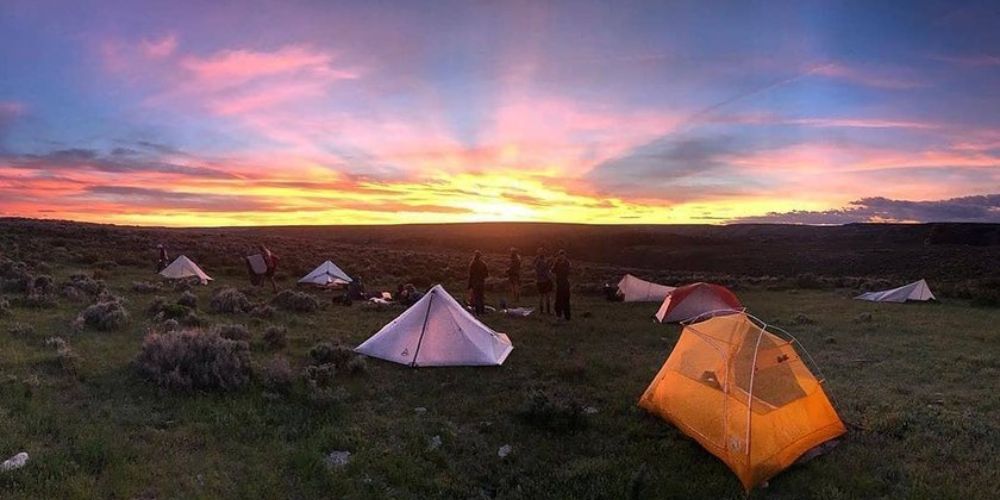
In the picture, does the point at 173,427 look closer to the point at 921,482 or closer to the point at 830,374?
the point at 921,482

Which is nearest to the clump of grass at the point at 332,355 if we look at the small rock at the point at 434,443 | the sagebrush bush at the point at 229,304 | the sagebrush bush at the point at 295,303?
the small rock at the point at 434,443

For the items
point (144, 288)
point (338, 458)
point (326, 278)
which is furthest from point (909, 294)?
point (144, 288)

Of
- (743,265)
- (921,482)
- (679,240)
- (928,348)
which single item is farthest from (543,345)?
(679,240)

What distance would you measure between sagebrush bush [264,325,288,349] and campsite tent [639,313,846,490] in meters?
8.63

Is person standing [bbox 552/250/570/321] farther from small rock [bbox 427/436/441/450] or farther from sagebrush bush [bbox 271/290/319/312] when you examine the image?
small rock [bbox 427/436/441/450]

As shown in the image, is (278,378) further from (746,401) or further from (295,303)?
(295,303)

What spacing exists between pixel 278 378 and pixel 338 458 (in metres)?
2.84

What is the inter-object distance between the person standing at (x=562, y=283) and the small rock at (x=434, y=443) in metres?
11.2

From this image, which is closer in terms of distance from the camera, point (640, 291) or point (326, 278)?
point (640, 291)

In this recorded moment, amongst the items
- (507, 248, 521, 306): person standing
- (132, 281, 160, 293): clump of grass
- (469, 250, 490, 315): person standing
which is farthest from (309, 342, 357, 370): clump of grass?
(507, 248, 521, 306): person standing

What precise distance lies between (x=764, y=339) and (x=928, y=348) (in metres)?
10.8

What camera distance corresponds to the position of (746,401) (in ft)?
27.1

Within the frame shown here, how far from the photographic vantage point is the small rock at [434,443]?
848 centimetres

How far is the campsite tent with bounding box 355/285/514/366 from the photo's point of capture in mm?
12727
